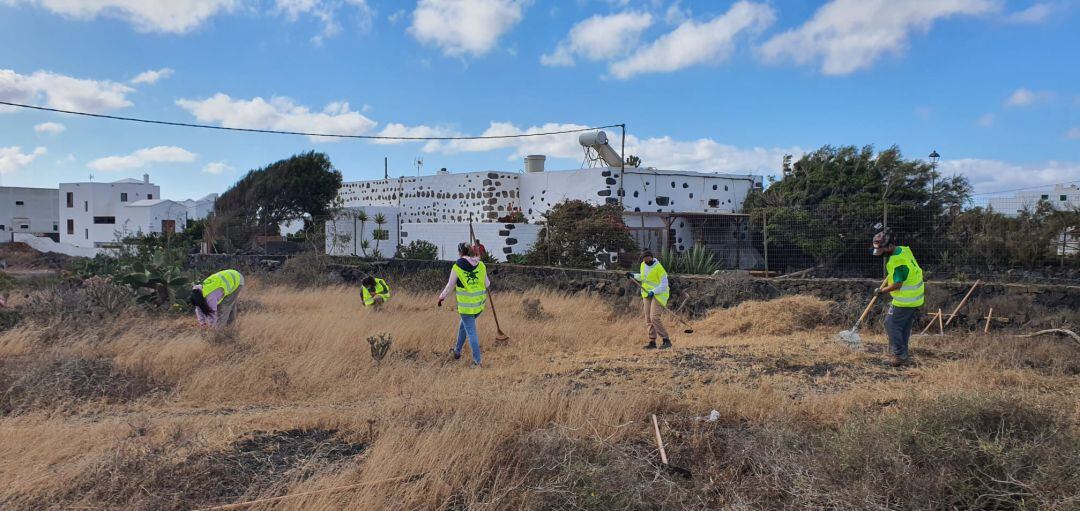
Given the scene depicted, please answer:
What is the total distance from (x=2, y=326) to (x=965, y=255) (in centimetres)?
1763

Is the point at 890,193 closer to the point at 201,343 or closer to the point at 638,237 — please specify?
the point at 638,237

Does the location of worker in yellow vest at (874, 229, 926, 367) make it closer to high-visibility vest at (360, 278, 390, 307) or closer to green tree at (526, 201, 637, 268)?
high-visibility vest at (360, 278, 390, 307)

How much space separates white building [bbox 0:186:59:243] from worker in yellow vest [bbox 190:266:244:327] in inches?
2441

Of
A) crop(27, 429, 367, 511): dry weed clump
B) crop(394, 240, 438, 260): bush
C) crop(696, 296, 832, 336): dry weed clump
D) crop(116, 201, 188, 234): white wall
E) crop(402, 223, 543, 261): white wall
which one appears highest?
Answer: crop(116, 201, 188, 234): white wall

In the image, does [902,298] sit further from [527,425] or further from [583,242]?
[583,242]

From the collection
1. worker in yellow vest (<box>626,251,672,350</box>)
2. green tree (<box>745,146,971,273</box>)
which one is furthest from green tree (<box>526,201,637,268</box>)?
worker in yellow vest (<box>626,251,672,350</box>)

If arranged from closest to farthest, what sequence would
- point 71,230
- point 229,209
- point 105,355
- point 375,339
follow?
1. point 105,355
2. point 375,339
3. point 229,209
4. point 71,230

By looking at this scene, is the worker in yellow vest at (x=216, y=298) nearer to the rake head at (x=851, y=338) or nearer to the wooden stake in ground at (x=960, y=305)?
the rake head at (x=851, y=338)

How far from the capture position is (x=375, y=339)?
866cm

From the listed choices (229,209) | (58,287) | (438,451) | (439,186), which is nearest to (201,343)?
(438,451)

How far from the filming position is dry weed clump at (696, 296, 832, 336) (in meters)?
11.2

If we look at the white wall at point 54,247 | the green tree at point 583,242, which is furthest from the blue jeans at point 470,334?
the white wall at point 54,247

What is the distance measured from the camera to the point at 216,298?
386 inches

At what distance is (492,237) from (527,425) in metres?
15.5
